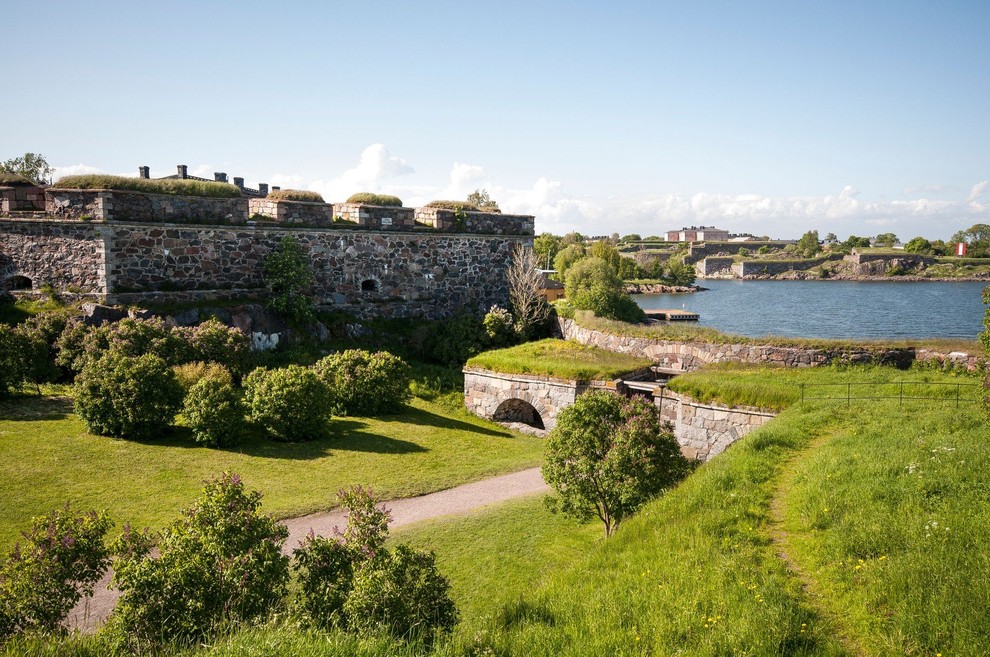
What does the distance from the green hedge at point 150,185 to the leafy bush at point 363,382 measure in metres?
7.82

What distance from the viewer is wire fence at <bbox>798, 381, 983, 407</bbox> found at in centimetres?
1360

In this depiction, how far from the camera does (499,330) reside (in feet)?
82.2

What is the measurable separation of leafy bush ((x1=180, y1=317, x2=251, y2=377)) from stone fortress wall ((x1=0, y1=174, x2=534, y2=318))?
3.67m

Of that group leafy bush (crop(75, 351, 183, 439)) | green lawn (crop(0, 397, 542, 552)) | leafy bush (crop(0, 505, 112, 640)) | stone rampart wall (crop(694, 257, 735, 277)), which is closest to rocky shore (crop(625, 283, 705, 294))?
stone rampart wall (crop(694, 257, 735, 277))

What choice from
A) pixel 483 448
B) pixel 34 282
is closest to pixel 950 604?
pixel 483 448

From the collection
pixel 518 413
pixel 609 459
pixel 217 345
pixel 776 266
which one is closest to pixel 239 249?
pixel 217 345

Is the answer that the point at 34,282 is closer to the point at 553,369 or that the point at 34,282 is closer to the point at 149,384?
the point at 149,384

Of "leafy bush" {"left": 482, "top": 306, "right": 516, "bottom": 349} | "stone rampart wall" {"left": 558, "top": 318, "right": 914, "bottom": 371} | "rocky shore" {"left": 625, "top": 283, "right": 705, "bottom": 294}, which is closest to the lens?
"stone rampart wall" {"left": 558, "top": 318, "right": 914, "bottom": 371}

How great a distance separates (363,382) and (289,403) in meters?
3.30

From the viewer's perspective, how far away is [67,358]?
17.9m

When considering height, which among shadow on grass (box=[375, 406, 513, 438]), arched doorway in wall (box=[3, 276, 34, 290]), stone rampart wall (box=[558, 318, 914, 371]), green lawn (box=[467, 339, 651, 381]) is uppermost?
arched doorway in wall (box=[3, 276, 34, 290])

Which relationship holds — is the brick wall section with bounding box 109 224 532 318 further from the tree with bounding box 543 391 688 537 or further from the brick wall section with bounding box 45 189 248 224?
the tree with bounding box 543 391 688 537

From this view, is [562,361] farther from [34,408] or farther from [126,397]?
[34,408]

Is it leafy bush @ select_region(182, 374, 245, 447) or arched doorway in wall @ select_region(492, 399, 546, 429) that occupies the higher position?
leafy bush @ select_region(182, 374, 245, 447)
